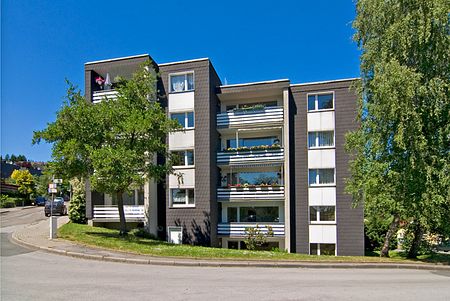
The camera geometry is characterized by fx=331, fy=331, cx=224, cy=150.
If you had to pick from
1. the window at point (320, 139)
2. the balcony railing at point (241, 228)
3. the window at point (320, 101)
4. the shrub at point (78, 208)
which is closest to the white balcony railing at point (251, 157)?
the window at point (320, 139)

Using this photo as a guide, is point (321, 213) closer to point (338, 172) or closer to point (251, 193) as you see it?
point (338, 172)

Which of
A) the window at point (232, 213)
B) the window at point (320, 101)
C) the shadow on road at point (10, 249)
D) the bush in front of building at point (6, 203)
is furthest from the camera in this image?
the bush in front of building at point (6, 203)

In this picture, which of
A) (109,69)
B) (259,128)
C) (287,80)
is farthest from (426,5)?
(109,69)

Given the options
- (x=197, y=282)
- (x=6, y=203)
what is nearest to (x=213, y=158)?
(x=197, y=282)

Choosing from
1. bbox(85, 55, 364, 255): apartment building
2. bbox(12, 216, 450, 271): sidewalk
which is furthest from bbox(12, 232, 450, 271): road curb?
bbox(85, 55, 364, 255): apartment building

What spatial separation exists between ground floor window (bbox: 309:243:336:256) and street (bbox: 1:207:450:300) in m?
11.0

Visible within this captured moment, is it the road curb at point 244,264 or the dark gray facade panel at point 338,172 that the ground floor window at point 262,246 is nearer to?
the dark gray facade panel at point 338,172

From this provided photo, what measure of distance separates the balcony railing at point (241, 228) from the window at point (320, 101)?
911 centimetres

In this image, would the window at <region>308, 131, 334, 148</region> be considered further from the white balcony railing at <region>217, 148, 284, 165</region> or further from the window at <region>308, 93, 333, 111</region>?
the white balcony railing at <region>217, 148, 284, 165</region>

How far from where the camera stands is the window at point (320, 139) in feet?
80.2

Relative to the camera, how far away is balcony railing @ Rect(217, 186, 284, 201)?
24.1 metres

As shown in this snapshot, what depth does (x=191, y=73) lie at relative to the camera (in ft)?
81.9

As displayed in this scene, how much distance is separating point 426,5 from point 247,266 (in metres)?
13.9

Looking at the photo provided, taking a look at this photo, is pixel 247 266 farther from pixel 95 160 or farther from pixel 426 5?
pixel 426 5
